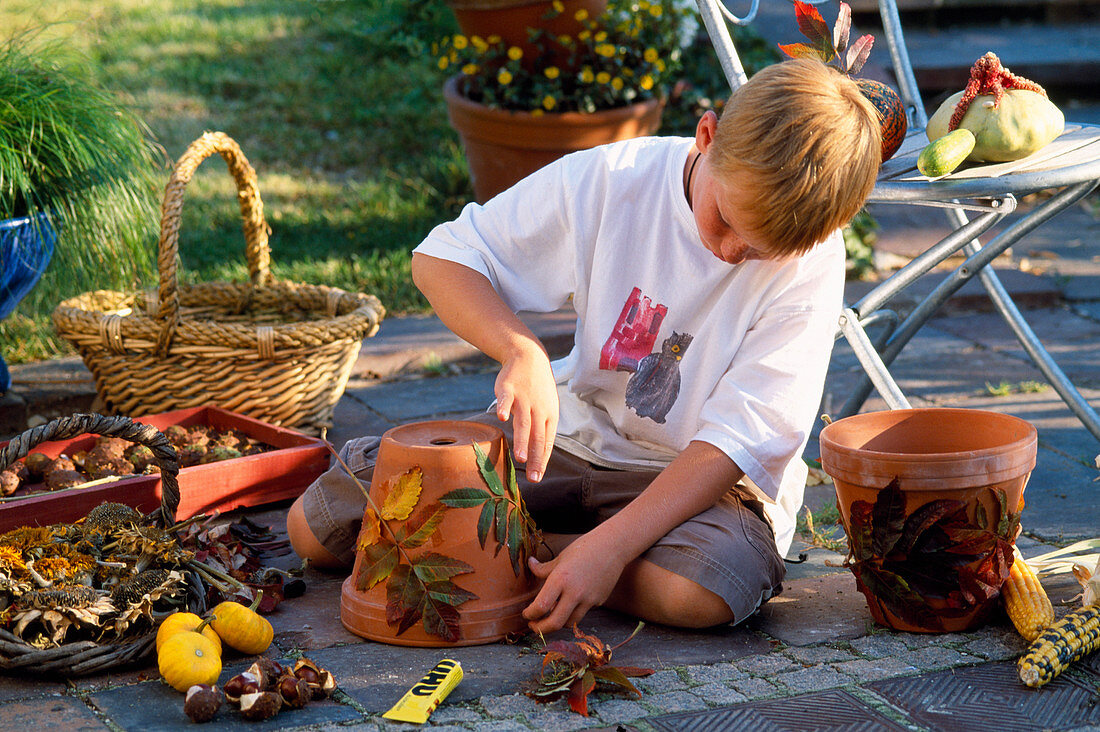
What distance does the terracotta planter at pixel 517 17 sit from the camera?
4531 millimetres

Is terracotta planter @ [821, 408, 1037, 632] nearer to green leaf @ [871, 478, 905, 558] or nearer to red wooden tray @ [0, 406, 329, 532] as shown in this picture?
green leaf @ [871, 478, 905, 558]

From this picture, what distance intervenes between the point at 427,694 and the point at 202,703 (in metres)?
0.32

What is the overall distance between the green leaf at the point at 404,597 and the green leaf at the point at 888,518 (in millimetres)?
754

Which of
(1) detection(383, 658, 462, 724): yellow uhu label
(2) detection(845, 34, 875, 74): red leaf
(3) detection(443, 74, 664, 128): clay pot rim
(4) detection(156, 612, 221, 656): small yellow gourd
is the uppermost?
(2) detection(845, 34, 875, 74): red leaf

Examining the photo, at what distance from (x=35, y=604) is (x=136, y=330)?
1.15 metres

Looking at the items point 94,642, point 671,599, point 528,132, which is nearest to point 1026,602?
point 671,599

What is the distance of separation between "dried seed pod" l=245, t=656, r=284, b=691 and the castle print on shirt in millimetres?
806

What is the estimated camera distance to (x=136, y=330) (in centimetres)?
275

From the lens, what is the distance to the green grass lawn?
4480mm

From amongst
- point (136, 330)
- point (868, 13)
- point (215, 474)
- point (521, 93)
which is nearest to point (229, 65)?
point (521, 93)

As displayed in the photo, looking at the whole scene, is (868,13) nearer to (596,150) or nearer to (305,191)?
(305,191)

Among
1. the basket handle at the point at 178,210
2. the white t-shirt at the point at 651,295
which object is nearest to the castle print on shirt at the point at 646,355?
the white t-shirt at the point at 651,295

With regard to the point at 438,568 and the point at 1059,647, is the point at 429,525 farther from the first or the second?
the point at 1059,647

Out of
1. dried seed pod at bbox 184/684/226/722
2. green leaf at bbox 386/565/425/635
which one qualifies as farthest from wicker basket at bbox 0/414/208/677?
green leaf at bbox 386/565/425/635
